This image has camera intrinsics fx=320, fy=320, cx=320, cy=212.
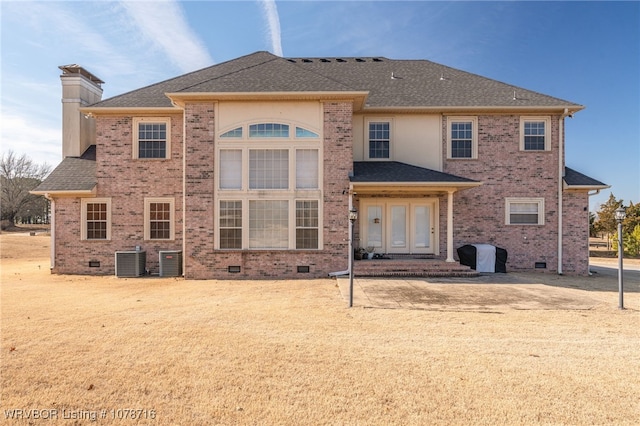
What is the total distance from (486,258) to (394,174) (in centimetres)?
475

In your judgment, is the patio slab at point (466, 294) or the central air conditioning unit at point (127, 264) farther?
the central air conditioning unit at point (127, 264)

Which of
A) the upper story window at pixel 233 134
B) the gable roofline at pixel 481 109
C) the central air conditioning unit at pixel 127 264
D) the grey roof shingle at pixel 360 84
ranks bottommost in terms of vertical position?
the central air conditioning unit at pixel 127 264

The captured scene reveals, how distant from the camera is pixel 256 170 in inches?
447

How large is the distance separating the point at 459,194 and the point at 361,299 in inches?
283

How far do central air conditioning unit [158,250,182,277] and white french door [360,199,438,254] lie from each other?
23.6ft

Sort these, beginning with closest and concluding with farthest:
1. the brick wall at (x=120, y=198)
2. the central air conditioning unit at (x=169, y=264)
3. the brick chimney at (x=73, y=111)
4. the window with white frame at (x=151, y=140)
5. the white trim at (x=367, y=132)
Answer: the central air conditioning unit at (x=169, y=264)
the brick wall at (x=120, y=198)
the window with white frame at (x=151, y=140)
the white trim at (x=367, y=132)
the brick chimney at (x=73, y=111)

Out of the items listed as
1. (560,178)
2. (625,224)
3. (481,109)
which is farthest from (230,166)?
(625,224)

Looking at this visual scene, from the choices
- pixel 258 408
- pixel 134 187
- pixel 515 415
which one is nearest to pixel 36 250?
pixel 134 187

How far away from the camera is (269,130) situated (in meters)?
11.3

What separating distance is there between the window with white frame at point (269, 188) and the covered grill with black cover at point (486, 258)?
5.70m

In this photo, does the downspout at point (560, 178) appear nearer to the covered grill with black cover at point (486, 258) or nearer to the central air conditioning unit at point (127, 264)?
the covered grill with black cover at point (486, 258)

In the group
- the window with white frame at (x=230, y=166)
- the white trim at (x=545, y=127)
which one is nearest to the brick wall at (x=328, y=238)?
the window with white frame at (x=230, y=166)

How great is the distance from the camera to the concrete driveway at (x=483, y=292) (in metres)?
7.44

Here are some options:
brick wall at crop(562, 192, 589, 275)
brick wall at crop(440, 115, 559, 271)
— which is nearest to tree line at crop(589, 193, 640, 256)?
brick wall at crop(562, 192, 589, 275)
